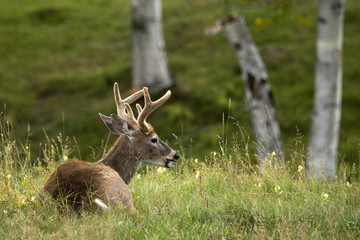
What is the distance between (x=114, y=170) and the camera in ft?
20.6

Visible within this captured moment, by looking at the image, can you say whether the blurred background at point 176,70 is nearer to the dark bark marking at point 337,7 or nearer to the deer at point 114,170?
the dark bark marking at point 337,7

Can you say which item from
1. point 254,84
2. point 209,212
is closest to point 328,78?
point 254,84

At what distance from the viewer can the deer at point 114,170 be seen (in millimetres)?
5398

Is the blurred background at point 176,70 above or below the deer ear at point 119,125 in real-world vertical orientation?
below

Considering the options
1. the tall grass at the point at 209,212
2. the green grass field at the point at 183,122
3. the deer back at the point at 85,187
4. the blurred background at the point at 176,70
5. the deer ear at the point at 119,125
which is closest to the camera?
the tall grass at the point at 209,212

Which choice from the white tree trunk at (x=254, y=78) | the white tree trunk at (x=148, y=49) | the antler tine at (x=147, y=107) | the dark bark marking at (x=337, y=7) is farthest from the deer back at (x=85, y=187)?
the white tree trunk at (x=148, y=49)

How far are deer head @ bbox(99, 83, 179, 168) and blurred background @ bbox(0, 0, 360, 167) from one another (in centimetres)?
378

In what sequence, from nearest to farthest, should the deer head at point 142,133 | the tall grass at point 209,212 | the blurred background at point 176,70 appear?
the tall grass at point 209,212 < the deer head at point 142,133 < the blurred background at point 176,70

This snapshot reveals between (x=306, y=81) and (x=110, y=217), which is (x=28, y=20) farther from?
(x=110, y=217)

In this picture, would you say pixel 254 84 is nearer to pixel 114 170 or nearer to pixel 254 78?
pixel 254 78

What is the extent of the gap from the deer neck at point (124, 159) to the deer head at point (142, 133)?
0.03 metres

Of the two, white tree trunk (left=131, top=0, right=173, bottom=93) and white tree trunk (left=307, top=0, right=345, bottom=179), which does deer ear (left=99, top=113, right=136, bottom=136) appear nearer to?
white tree trunk (left=307, top=0, right=345, bottom=179)

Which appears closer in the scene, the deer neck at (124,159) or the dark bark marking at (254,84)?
the deer neck at (124,159)

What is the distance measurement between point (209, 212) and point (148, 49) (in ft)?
31.4
